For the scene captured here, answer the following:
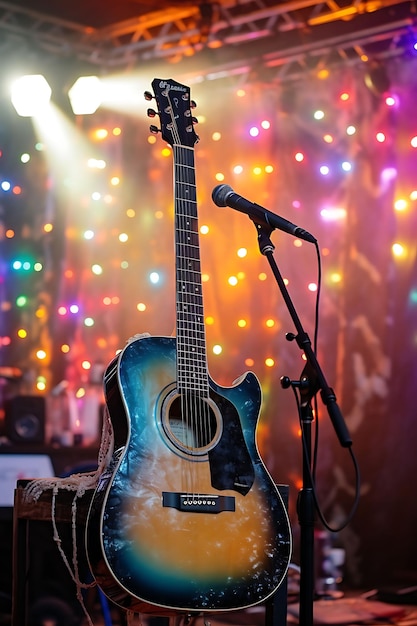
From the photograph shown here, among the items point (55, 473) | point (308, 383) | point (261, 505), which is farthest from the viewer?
point (55, 473)

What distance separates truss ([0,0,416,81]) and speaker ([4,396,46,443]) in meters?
2.28

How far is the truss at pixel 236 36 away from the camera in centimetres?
502

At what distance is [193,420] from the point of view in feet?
7.05

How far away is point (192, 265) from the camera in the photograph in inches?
93.0

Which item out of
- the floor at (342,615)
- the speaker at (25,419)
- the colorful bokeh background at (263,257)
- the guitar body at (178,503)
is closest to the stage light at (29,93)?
the colorful bokeh background at (263,257)

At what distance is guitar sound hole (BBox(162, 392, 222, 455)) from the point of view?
6.95ft

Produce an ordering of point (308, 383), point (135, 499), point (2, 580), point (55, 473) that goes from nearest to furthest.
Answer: point (135, 499)
point (308, 383)
point (2, 580)
point (55, 473)

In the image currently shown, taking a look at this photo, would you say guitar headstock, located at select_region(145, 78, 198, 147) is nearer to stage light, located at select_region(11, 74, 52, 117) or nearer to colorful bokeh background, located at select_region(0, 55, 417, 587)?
colorful bokeh background, located at select_region(0, 55, 417, 587)

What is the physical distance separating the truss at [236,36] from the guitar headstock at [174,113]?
9.10 ft

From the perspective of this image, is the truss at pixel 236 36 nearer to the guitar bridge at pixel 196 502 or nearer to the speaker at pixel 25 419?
the speaker at pixel 25 419

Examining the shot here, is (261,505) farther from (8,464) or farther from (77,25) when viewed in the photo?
(77,25)

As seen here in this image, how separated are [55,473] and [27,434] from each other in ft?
0.92

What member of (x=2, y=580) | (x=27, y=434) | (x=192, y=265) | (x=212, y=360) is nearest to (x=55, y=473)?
(x=27, y=434)

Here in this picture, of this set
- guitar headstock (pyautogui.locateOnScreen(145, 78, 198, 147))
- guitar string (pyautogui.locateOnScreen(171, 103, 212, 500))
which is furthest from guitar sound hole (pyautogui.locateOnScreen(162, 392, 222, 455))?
guitar headstock (pyautogui.locateOnScreen(145, 78, 198, 147))
